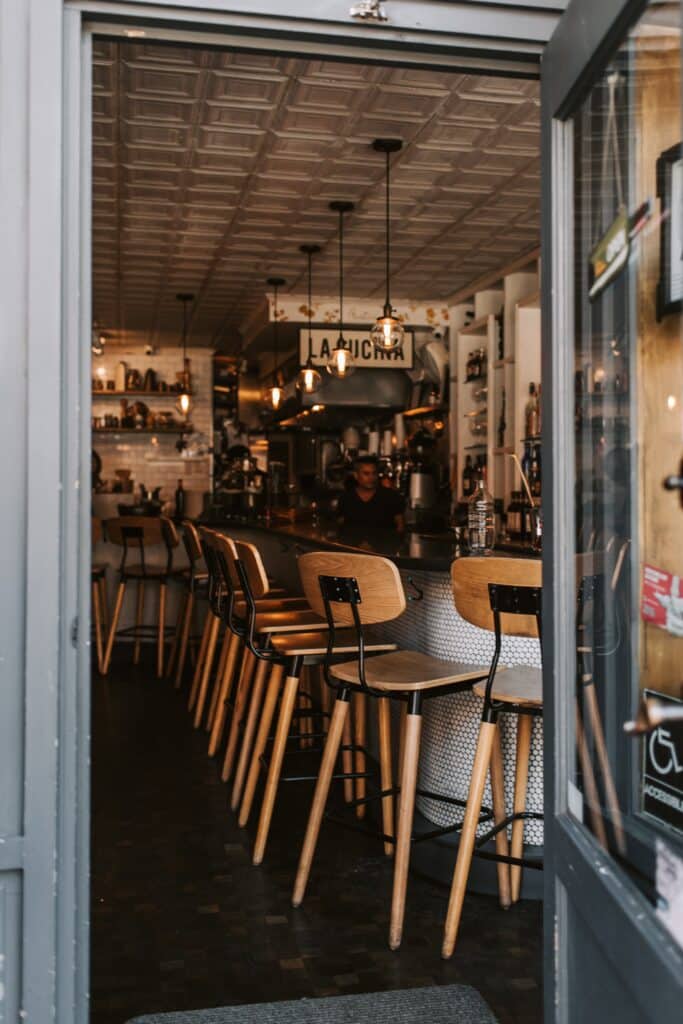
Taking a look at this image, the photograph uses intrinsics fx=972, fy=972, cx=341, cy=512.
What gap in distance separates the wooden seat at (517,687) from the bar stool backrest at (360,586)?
0.38 m

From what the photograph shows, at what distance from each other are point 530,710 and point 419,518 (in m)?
5.02

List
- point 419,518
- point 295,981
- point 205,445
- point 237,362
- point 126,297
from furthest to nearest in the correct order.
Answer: point 205,445, point 237,362, point 126,297, point 419,518, point 295,981

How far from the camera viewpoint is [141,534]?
7445mm

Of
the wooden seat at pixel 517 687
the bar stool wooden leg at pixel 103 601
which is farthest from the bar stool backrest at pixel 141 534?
the wooden seat at pixel 517 687

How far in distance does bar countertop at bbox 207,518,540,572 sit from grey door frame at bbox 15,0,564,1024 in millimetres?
1853

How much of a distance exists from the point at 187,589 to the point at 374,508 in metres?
1.78

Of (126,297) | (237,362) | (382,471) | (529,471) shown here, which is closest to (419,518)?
(529,471)

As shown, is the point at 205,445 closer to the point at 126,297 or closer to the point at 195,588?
the point at 126,297

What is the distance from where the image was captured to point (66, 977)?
175cm

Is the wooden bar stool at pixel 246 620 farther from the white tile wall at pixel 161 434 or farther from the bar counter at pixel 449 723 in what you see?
the white tile wall at pixel 161 434

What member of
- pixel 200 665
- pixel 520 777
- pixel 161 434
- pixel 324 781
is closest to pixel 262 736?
pixel 324 781

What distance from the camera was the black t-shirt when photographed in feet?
26.1

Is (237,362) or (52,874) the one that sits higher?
(237,362)

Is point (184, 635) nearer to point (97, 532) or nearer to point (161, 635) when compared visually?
point (161, 635)
